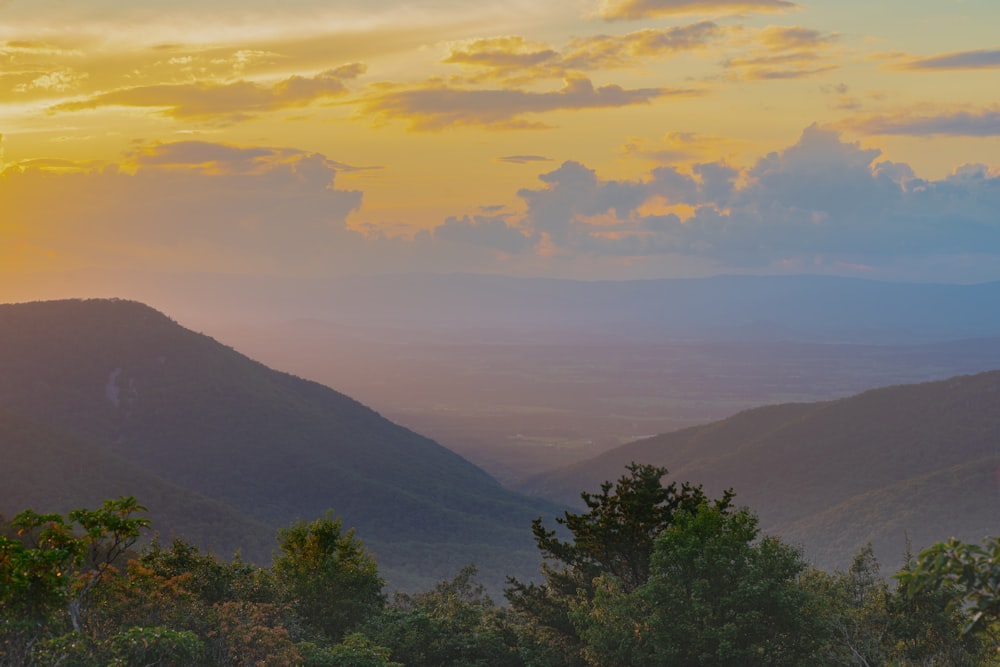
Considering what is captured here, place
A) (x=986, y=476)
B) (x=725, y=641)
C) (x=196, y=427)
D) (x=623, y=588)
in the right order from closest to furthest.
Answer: (x=725, y=641)
(x=623, y=588)
(x=986, y=476)
(x=196, y=427)

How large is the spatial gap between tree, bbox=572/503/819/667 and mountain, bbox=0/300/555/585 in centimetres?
8320

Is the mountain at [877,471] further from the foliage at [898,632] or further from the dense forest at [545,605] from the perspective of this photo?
the dense forest at [545,605]

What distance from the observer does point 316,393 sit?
196 m

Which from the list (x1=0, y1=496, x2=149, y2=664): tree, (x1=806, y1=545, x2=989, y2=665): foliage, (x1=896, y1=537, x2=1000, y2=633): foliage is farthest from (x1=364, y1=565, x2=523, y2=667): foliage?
(x1=896, y1=537, x2=1000, y2=633): foliage

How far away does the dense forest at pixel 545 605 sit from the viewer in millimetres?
22906

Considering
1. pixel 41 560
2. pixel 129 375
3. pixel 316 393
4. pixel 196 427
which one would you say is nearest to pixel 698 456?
pixel 316 393

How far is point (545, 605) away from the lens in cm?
4175

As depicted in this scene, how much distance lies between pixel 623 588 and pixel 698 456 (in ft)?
533

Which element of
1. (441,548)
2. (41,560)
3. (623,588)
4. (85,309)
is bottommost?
(441,548)

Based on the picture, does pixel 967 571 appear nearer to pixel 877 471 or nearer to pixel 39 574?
pixel 39 574

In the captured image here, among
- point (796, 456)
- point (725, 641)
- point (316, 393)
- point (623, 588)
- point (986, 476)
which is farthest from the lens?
point (316, 393)

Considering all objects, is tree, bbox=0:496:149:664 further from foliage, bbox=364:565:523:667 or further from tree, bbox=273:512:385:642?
tree, bbox=273:512:385:642

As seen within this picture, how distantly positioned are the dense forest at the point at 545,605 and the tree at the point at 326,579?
0.28ft

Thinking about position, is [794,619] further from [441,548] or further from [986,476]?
[986,476]
